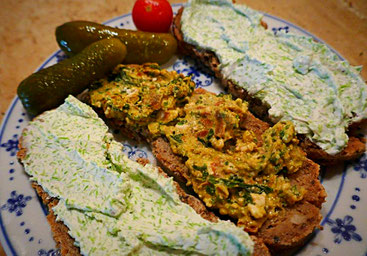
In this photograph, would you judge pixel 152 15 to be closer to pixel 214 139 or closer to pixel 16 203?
pixel 214 139

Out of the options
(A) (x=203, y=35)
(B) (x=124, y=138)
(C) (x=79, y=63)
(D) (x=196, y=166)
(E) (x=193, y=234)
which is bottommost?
(B) (x=124, y=138)

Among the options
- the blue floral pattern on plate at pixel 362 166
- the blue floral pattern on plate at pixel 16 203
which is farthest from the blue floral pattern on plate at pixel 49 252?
the blue floral pattern on plate at pixel 362 166

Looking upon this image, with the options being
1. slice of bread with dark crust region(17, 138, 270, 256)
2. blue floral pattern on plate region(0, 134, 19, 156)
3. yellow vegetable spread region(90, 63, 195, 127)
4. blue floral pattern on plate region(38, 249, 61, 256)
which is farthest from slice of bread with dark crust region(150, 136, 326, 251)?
blue floral pattern on plate region(0, 134, 19, 156)

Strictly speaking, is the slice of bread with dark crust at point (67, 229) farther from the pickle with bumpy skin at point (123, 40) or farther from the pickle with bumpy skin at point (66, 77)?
the pickle with bumpy skin at point (123, 40)

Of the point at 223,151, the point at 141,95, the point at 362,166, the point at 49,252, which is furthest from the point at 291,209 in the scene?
the point at 49,252

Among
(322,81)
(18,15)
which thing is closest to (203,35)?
(322,81)

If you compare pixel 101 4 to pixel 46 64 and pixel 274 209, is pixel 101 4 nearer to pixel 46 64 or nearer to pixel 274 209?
pixel 46 64
